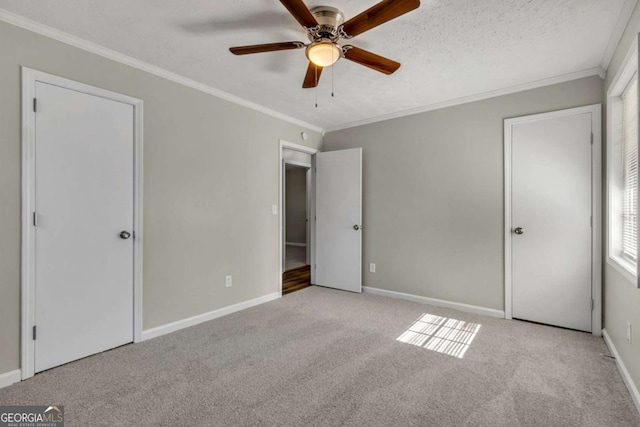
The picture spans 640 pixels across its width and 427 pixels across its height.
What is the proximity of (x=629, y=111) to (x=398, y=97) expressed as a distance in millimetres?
1910

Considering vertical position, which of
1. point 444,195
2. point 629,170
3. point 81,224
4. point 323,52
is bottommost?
point 81,224

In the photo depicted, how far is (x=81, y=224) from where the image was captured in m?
2.30

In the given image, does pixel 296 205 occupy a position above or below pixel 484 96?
below

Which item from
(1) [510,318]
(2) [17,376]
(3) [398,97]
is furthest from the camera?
(3) [398,97]

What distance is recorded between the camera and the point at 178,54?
98.0 inches

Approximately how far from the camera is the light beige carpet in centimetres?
170

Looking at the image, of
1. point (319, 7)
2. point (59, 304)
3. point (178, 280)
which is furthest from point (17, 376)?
point (319, 7)

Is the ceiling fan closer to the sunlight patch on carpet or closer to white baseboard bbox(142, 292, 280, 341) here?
the sunlight patch on carpet

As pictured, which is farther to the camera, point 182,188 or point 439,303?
point 439,303

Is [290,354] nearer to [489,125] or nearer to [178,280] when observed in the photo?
[178,280]

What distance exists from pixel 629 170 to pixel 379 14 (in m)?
2.20

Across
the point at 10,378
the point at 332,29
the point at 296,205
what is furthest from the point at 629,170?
the point at 296,205

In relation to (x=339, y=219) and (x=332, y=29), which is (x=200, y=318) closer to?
(x=339, y=219)

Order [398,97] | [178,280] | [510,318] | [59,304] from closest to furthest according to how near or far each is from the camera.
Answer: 1. [59,304]
2. [178,280]
3. [510,318]
4. [398,97]
